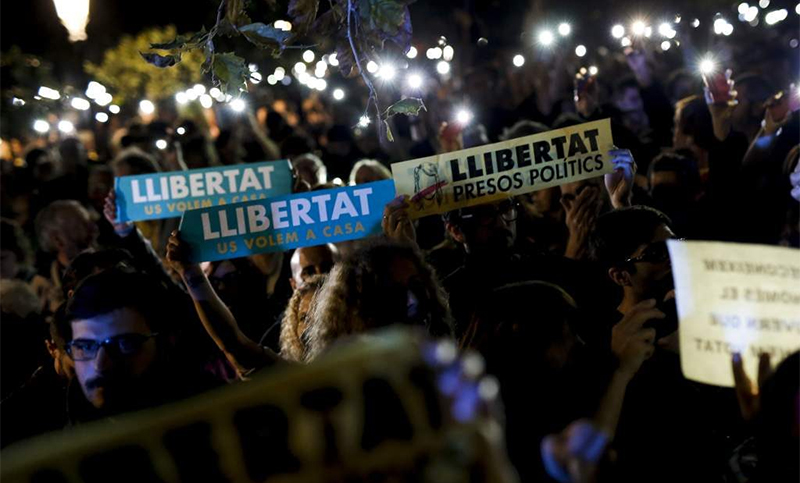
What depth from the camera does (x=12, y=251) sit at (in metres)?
6.14

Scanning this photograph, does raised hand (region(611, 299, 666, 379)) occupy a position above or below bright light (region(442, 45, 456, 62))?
below

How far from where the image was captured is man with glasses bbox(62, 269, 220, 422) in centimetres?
268

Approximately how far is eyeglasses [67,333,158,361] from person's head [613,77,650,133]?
18.2 feet

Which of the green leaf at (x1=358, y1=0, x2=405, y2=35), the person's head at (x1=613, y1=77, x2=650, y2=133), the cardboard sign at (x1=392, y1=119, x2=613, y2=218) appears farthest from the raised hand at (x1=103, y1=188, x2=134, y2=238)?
the person's head at (x1=613, y1=77, x2=650, y2=133)

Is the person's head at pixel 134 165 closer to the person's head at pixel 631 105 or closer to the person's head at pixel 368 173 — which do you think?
the person's head at pixel 368 173

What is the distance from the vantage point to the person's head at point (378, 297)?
9.59ft

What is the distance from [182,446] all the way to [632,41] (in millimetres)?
8743

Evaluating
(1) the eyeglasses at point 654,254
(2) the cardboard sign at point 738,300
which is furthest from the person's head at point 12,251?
(2) the cardboard sign at point 738,300

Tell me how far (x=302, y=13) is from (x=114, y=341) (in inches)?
58.1

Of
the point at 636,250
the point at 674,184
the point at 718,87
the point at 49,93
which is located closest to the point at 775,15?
the point at 718,87

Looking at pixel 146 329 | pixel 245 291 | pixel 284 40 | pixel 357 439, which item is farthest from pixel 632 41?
pixel 357 439

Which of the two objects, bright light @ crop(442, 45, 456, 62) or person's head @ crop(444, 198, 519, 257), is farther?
bright light @ crop(442, 45, 456, 62)

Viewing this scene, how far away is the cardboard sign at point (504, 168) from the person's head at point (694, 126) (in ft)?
7.09

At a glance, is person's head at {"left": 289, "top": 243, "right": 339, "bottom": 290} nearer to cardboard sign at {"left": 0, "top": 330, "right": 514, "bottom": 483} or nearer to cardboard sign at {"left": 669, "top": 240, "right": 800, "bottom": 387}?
cardboard sign at {"left": 669, "top": 240, "right": 800, "bottom": 387}
